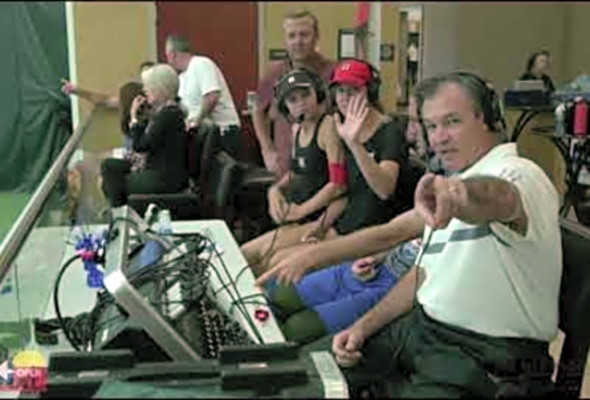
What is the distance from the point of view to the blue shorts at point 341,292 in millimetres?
2072

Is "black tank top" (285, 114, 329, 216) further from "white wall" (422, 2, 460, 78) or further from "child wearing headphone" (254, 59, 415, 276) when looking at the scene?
"white wall" (422, 2, 460, 78)

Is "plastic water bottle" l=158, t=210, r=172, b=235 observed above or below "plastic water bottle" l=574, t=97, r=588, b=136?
below

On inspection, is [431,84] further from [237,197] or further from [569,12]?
[237,197]

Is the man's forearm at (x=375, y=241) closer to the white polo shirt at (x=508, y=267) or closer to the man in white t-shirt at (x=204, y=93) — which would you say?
the white polo shirt at (x=508, y=267)

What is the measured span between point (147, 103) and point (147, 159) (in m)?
0.53

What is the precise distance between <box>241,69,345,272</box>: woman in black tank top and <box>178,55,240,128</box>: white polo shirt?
0.42m

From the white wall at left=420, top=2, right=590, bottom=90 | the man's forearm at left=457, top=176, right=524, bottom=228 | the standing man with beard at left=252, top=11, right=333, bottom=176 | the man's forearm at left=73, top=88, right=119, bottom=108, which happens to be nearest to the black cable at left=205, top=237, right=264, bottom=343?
the man's forearm at left=457, top=176, right=524, bottom=228

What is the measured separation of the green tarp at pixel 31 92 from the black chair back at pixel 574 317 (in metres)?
1.67

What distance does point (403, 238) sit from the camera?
7.33ft

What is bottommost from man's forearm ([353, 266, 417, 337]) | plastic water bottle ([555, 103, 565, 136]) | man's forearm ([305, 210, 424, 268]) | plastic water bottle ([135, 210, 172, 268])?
man's forearm ([353, 266, 417, 337])

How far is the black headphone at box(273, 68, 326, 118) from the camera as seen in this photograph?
3002 millimetres

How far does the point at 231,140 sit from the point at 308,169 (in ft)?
2.76

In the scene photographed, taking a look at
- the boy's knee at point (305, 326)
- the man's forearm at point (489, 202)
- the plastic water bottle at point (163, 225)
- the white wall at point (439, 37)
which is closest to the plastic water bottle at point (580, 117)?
the white wall at point (439, 37)

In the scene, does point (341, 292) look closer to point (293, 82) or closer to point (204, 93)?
point (293, 82)
